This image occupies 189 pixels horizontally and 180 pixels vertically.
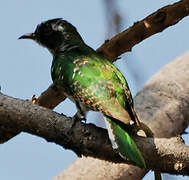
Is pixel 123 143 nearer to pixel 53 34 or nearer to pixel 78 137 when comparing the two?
pixel 78 137

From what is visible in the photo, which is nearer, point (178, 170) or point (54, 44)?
point (178, 170)

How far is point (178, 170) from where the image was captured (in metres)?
4.09

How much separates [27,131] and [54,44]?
2.07 m

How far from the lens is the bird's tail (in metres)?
3.99

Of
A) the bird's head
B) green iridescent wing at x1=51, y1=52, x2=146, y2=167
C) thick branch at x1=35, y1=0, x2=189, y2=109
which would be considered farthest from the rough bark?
the bird's head

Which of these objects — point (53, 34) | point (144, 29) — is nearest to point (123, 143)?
point (144, 29)

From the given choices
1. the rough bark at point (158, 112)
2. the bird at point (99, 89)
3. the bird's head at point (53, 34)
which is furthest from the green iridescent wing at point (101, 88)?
the bird's head at point (53, 34)

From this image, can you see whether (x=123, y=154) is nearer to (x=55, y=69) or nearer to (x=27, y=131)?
(x=27, y=131)

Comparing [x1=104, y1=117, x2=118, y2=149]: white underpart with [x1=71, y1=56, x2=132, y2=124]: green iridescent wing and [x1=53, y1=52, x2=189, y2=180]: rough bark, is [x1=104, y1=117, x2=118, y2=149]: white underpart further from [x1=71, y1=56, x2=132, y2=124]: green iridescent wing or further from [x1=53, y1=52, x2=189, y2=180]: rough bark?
[x1=53, y1=52, x2=189, y2=180]: rough bark

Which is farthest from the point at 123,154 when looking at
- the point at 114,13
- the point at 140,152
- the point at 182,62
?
the point at 182,62

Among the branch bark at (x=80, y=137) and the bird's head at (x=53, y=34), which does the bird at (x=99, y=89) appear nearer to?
the branch bark at (x=80, y=137)

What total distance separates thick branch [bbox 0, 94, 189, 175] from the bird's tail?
60 millimetres

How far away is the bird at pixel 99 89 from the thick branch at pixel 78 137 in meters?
0.11

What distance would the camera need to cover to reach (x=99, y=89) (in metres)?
4.45
